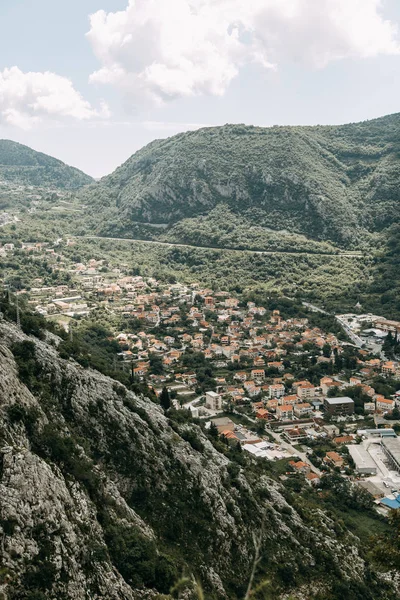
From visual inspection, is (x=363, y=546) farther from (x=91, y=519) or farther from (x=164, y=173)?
(x=164, y=173)

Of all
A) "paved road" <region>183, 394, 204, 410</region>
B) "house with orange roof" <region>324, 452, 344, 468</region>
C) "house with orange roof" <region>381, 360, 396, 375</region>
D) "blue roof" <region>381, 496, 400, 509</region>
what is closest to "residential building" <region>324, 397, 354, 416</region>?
"house with orange roof" <region>324, 452, 344, 468</region>

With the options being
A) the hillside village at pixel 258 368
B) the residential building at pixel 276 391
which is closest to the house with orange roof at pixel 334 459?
the hillside village at pixel 258 368

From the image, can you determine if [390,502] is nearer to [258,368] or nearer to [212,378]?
[212,378]

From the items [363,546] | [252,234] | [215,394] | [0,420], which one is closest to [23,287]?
[215,394]

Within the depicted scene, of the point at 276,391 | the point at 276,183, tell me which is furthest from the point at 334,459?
the point at 276,183

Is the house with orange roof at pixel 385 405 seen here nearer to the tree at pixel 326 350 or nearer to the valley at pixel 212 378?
the valley at pixel 212 378

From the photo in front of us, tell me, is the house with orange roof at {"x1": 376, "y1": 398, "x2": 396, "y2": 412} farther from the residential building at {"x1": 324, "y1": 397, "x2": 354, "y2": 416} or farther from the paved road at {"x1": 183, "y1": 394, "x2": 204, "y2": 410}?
the paved road at {"x1": 183, "y1": 394, "x2": 204, "y2": 410}
